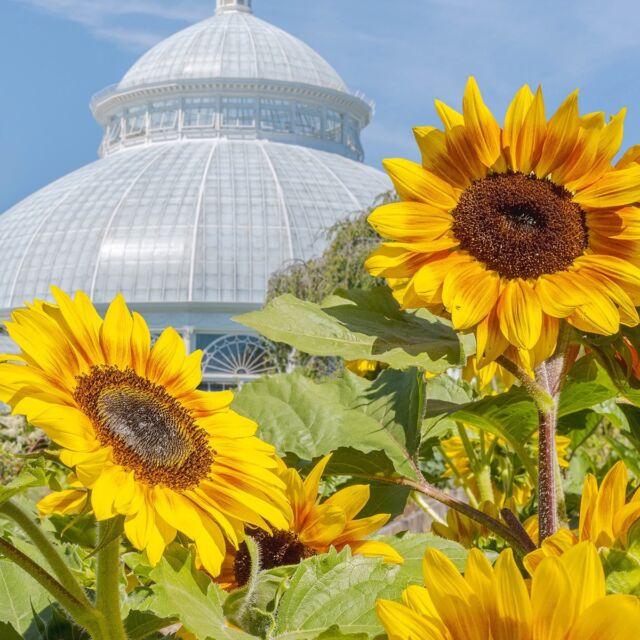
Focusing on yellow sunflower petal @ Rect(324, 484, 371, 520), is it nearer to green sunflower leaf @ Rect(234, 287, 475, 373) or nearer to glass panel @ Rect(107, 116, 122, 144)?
green sunflower leaf @ Rect(234, 287, 475, 373)

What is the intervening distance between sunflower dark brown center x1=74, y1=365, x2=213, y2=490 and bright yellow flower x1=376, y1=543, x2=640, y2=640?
0.61 ft

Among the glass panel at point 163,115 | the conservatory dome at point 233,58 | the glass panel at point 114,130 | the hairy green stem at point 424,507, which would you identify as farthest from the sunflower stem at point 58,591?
the glass panel at point 114,130

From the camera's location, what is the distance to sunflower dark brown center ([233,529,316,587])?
750 millimetres

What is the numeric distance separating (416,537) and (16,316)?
0.38 m

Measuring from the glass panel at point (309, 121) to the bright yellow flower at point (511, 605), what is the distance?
120 ft

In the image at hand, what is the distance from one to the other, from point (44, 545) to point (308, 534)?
0.74 ft

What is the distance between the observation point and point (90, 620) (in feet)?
1.94

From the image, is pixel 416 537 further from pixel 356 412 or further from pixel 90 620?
pixel 90 620

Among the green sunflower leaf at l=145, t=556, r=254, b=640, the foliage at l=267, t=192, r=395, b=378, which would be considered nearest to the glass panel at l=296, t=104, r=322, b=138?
the foliage at l=267, t=192, r=395, b=378

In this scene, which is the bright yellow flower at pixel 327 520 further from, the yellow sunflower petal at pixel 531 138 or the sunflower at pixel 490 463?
the sunflower at pixel 490 463

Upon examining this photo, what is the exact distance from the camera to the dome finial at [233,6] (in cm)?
4403

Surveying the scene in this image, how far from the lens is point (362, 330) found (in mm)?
816

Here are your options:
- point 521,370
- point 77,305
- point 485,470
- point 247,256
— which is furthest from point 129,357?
point 247,256

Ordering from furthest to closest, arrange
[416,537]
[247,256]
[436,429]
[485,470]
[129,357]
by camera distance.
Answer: [247,256]
[485,470]
[436,429]
[416,537]
[129,357]
